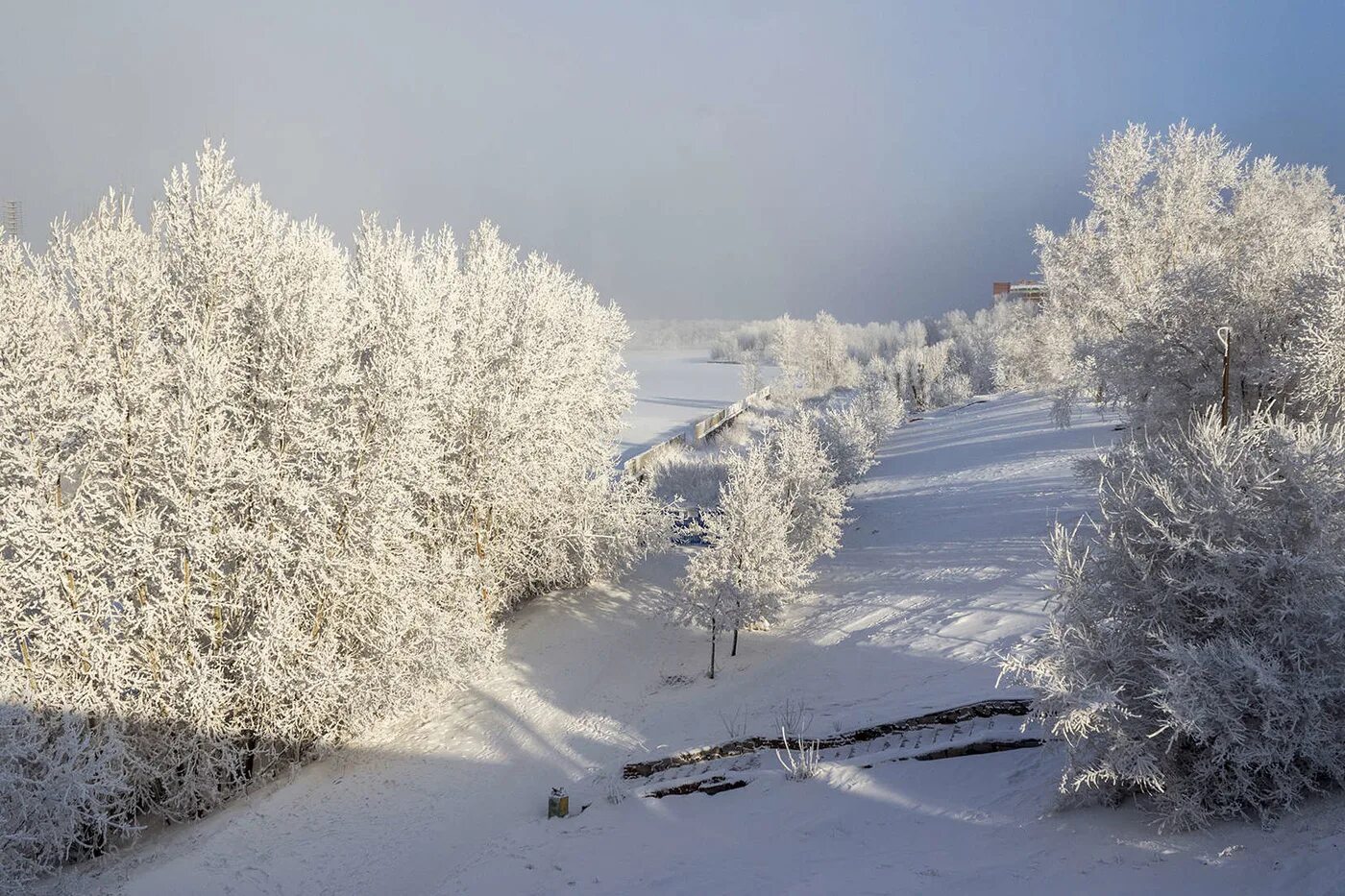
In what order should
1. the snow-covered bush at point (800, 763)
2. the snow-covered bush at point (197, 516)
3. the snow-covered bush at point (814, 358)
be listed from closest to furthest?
the snow-covered bush at point (800, 763) → the snow-covered bush at point (197, 516) → the snow-covered bush at point (814, 358)

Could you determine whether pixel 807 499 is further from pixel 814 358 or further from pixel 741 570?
pixel 814 358

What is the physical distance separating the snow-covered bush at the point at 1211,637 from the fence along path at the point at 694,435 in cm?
2132

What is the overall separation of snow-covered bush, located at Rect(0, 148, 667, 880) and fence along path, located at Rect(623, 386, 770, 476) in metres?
14.9

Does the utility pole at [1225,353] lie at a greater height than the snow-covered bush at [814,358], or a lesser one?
lesser

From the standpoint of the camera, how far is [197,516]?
11.5 m

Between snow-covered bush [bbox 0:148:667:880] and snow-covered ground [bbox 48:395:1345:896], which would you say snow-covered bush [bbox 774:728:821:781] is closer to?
snow-covered ground [bbox 48:395:1345:896]

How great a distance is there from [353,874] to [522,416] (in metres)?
11.4

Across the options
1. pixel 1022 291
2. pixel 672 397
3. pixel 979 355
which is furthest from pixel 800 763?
pixel 1022 291

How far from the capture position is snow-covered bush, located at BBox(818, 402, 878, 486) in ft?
94.2

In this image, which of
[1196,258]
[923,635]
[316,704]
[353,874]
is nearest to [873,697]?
[923,635]

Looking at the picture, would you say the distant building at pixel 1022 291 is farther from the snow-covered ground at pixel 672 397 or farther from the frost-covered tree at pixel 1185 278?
the snow-covered ground at pixel 672 397

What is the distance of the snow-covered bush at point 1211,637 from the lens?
678cm

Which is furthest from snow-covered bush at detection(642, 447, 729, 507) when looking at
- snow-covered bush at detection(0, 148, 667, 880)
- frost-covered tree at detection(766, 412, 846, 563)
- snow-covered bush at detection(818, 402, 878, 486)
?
snow-covered bush at detection(0, 148, 667, 880)

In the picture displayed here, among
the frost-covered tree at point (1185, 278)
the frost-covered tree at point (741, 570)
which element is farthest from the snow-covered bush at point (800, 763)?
the frost-covered tree at point (1185, 278)
